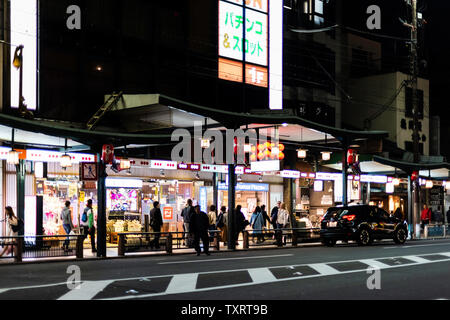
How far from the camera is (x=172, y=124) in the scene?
25.6 meters

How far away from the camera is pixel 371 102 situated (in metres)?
50.1

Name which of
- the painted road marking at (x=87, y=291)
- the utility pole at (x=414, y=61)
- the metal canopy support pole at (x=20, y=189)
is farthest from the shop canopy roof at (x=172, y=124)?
the painted road marking at (x=87, y=291)

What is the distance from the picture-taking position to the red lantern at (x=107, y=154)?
2145cm

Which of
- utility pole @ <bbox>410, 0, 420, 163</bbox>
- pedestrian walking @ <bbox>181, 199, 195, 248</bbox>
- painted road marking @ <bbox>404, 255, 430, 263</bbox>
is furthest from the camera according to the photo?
utility pole @ <bbox>410, 0, 420, 163</bbox>

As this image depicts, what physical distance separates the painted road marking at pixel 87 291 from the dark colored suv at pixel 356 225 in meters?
15.0

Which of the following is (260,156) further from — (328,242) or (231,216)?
(328,242)

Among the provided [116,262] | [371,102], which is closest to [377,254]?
[116,262]

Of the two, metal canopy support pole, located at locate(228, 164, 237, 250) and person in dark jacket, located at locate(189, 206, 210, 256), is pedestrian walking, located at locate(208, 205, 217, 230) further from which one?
person in dark jacket, located at locate(189, 206, 210, 256)

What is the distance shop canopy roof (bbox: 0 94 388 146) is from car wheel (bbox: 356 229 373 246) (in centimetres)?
497

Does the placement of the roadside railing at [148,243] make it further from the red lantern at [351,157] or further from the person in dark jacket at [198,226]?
the red lantern at [351,157]

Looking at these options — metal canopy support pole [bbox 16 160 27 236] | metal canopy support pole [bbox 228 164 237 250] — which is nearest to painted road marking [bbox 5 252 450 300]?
metal canopy support pole [bbox 228 164 237 250]

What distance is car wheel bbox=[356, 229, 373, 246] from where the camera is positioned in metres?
26.5
